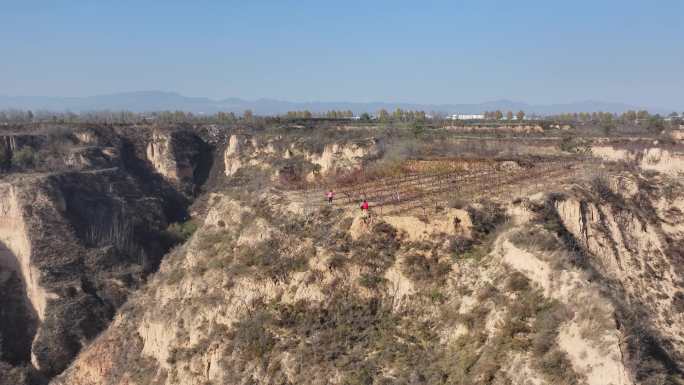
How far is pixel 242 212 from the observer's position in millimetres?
33500

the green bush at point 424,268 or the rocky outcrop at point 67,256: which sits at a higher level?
the green bush at point 424,268

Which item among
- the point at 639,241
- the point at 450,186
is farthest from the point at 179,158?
the point at 639,241

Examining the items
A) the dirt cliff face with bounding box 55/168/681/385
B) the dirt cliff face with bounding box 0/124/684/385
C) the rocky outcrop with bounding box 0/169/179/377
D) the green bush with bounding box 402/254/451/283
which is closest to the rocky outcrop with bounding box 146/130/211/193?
the rocky outcrop with bounding box 0/169/179/377

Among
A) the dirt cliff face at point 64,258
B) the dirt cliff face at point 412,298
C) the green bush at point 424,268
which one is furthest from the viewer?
the dirt cliff face at point 64,258

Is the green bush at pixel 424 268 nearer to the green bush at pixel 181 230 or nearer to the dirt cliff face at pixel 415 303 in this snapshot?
the dirt cliff face at pixel 415 303

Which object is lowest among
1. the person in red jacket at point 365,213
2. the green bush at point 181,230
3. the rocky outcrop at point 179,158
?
the green bush at point 181,230

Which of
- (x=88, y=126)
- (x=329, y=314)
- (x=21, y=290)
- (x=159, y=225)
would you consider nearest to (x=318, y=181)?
(x=329, y=314)

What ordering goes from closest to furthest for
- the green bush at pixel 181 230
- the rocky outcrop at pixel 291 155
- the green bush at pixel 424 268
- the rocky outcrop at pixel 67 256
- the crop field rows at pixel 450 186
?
the green bush at pixel 424 268 < the crop field rows at pixel 450 186 < the rocky outcrop at pixel 67 256 < the rocky outcrop at pixel 291 155 < the green bush at pixel 181 230

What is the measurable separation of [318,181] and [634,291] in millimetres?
22203

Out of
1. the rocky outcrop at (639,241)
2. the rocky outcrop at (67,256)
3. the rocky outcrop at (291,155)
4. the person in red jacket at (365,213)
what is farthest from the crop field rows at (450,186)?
the rocky outcrop at (67,256)

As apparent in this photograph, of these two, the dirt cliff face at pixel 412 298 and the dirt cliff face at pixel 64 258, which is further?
the dirt cliff face at pixel 64 258

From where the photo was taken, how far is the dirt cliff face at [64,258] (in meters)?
41.3

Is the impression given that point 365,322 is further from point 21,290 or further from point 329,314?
point 21,290

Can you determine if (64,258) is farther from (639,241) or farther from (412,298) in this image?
(639,241)
